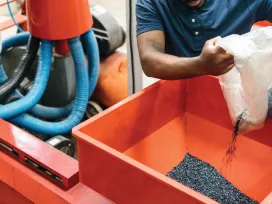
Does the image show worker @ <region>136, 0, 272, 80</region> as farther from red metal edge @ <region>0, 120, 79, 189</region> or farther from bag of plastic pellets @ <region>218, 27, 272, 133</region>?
red metal edge @ <region>0, 120, 79, 189</region>

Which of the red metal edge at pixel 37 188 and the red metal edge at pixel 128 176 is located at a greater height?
the red metal edge at pixel 128 176

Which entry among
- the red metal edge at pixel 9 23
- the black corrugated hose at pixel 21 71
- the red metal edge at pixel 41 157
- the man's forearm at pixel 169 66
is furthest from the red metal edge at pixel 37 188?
the red metal edge at pixel 9 23

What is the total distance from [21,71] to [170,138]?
0.68 m

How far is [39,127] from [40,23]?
0.39 metres

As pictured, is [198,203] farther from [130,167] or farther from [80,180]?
[80,180]

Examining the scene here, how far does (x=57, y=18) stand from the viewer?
4.81 feet

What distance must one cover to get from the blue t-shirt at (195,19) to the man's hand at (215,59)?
358mm

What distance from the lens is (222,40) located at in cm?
84

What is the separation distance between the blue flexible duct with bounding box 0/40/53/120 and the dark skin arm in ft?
1.66

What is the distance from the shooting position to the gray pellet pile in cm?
114

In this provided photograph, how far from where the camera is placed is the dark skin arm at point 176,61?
0.85m

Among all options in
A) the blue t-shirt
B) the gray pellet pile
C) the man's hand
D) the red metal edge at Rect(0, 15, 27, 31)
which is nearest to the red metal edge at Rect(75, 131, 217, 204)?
the man's hand

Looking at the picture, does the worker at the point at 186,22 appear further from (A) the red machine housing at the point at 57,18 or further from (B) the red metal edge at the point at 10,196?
(B) the red metal edge at the point at 10,196

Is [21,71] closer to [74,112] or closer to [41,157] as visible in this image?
[74,112]
